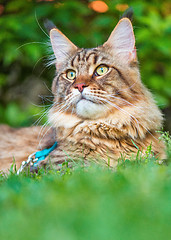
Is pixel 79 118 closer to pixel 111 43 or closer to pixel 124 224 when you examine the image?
pixel 111 43

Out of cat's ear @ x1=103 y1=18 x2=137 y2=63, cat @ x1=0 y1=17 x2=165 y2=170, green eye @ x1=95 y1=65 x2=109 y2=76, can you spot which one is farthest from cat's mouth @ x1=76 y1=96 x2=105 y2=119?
cat's ear @ x1=103 y1=18 x2=137 y2=63

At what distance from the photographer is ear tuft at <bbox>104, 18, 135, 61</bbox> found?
3006 millimetres

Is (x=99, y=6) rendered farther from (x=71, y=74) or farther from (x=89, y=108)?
(x=89, y=108)

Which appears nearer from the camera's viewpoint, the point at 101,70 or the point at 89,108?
the point at 89,108

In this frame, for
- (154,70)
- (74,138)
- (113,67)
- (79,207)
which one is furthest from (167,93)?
(79,207)

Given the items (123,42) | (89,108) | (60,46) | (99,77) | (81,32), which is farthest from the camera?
(81,32)

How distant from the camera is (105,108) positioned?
2.77 meters

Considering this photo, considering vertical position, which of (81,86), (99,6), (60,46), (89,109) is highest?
(99,6)

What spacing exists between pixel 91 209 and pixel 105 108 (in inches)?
64.7

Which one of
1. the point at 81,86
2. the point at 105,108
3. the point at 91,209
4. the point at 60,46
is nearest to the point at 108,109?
the point at 105,108

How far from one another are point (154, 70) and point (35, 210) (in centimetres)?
444

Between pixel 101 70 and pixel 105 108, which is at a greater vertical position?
pixel 101 70

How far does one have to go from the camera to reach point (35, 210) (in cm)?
125

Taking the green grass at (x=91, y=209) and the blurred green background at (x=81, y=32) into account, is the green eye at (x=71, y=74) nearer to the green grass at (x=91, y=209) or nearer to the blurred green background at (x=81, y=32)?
the blurred green background at (x=81, y=32)
